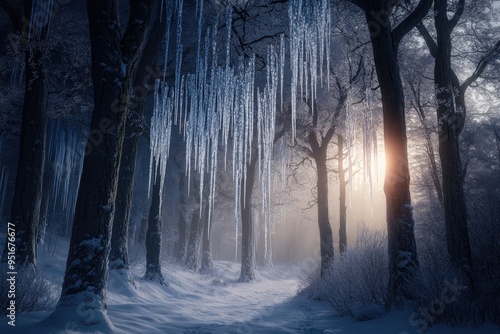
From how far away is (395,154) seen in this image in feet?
21.4

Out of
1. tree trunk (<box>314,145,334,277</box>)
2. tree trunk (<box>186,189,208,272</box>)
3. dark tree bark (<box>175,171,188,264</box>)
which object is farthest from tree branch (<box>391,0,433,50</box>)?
dark tree bark (<box>175,171,188,264</box>)

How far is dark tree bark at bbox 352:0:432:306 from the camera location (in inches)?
240

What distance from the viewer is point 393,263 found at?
618 centimetres

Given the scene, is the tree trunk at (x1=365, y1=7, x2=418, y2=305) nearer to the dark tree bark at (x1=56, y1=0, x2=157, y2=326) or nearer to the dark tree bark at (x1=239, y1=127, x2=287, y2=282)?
the dark tree bark at (x1=56, y1=0, x2=157, y2=326)

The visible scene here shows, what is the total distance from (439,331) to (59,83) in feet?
53.1

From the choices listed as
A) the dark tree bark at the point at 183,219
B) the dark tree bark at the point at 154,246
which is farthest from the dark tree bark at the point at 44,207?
the dark tree bark at the point at 183,219

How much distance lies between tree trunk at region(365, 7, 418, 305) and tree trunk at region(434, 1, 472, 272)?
2.51ft

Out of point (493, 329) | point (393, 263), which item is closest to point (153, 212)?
point (393, 263)

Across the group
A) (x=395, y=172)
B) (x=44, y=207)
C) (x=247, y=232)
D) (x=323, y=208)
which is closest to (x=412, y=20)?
(x=395, y=172)

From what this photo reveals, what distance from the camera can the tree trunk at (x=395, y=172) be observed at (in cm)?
607

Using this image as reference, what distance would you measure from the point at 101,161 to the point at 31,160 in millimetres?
4121

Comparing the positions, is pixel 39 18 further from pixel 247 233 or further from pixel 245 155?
pixel 247 233

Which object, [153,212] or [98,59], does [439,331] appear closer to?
[98,59]

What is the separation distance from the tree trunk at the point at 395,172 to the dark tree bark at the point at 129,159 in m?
6.68
